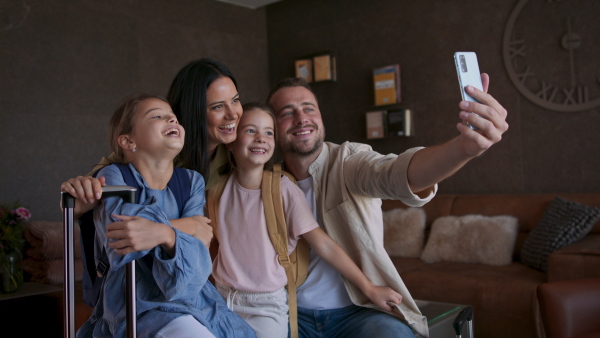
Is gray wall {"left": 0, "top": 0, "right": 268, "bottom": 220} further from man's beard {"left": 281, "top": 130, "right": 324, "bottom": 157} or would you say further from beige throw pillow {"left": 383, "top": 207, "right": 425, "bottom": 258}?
man's beard {"left": 281, "top": 130, "right": 324, "bottom": 157}

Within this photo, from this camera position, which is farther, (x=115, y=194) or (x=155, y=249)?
(x=155, y=249)

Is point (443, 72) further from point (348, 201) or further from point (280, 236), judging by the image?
point (280, 236)

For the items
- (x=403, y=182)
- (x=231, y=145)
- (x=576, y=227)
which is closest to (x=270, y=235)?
(x=231, y=145)

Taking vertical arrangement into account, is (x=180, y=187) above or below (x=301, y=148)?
below

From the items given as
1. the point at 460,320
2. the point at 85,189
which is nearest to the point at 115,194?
the point at 85,189

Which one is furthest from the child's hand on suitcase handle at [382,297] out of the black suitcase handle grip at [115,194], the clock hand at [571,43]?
the clock hand at [571,43]

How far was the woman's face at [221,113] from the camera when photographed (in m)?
1.92

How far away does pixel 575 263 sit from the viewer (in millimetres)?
3119

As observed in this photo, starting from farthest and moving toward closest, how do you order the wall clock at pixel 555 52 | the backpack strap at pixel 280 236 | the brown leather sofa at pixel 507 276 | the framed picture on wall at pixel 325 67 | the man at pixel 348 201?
1. the framed picture on wall at pixel 325 67
2. the wall clock at pixel 555 52
3. the brown leather sofa at pixel 507 276
4. the backpack strap at pixel 280 236
5. the man at pixel 348 201

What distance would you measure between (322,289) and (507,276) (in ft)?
6.32

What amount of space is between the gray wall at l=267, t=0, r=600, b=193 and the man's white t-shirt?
114 inches

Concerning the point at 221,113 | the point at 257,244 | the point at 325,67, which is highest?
the point at 325,67

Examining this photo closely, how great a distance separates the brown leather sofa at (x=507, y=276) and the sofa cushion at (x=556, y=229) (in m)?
0.06

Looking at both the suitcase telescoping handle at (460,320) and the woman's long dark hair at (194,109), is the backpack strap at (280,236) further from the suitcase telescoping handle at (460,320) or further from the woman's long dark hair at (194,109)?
the suitcase telescoping handle at (460,320)
